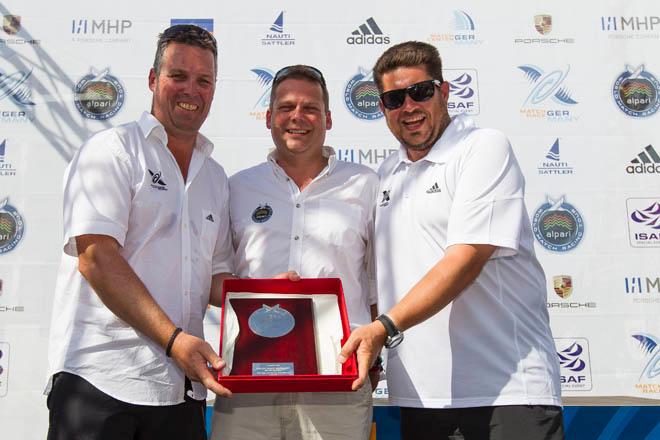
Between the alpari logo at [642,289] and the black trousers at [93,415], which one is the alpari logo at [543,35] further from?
the black trousers at [93,415]

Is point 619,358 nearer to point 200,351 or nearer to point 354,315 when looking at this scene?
point 354,315

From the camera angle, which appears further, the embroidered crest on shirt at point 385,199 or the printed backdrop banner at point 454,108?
the printed backdrop banner at point 454,108

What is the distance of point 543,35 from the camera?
345 cm

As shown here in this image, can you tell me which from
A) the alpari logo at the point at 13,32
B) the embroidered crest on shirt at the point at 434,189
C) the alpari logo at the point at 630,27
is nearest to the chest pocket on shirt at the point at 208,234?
the embroidered crest on shirt at the point at 434,189

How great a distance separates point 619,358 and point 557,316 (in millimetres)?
399

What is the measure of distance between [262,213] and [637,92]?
8.92 ft

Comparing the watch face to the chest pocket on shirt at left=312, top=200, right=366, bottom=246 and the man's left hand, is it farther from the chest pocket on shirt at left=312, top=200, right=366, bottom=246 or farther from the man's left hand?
the chest pocket on shirt at left=312, top=200, right=366, bottom=246

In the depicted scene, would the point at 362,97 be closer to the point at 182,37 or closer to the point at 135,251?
the point at 182,37

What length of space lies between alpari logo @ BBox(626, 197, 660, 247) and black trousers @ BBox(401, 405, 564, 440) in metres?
2.10

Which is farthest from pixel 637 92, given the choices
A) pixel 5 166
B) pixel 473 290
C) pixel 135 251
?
pixel 5 166

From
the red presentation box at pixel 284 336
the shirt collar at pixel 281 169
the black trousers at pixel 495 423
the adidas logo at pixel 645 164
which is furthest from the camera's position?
the adidas logo at pixel 645 164

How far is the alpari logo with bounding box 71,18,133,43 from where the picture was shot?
11.1ft

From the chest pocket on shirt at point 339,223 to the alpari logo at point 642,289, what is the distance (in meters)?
2.08

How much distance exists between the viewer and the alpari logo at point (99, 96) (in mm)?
3338
